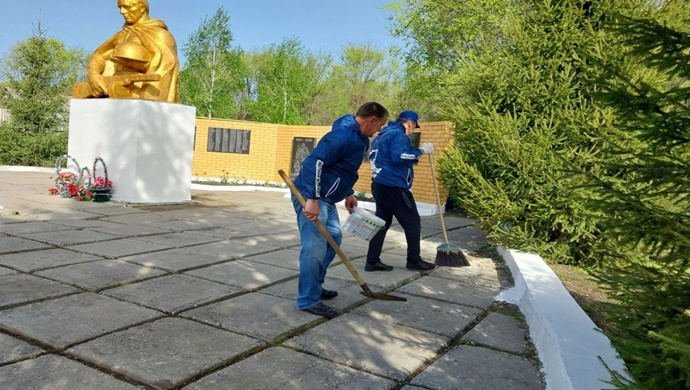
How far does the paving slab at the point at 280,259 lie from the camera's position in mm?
5597

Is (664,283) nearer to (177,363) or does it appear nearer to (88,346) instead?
(177,363)

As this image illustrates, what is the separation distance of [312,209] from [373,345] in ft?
3.31

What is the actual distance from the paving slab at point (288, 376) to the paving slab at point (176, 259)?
7.50 feet

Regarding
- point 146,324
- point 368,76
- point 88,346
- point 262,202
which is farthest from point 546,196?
Result: point 368,76

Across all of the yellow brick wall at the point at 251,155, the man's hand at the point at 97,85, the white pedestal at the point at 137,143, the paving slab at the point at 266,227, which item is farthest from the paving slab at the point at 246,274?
the yellow brick wall at the point at 251,155

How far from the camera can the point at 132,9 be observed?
10.8m

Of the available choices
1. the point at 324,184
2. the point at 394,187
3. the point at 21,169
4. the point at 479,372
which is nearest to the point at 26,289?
the point at 324,184

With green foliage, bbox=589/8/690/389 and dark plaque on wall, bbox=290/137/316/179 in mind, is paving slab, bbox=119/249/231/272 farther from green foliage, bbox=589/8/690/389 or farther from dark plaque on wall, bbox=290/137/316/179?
dark plaque on wall, bbox=290/137/316/179

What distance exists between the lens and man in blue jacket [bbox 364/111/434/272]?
5512 mm

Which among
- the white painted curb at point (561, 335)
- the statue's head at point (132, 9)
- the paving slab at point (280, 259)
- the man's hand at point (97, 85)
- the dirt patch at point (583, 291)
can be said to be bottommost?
the paving slab at point (280, 259)

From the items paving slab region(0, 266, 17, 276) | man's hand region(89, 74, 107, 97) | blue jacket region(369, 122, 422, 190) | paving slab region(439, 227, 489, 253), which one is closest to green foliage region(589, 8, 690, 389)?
blue jacket region(369, 122, 422, 190)

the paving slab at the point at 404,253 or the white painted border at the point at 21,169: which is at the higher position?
the paving slab at the point at 404,253

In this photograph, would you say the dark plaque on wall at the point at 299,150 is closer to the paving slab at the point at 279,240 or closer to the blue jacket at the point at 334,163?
the paving slab at the point at 279,240

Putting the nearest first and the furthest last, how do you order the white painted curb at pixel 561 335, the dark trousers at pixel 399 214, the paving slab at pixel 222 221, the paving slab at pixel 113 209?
the white painted curb at pixel 561 335 → the dark trousers at pixel 399 214 → the paving slab at pixel 222 221 → the paving slab at pixel 113 209
